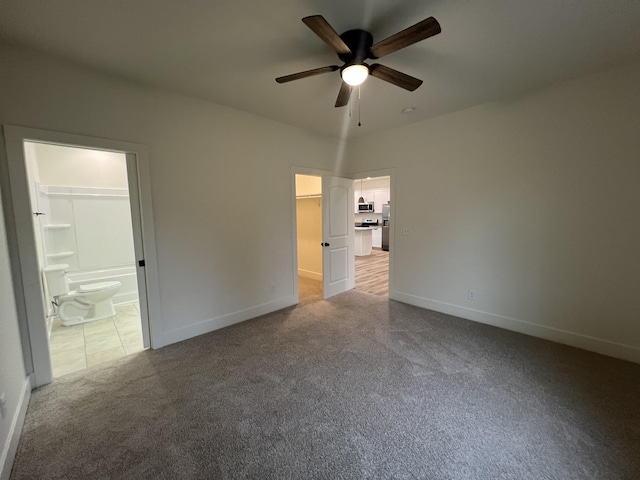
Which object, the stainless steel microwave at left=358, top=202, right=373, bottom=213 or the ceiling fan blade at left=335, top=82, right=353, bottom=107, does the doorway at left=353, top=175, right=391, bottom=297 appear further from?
the ceiling fan blade at left=335, top=82, right=353, bottom=107

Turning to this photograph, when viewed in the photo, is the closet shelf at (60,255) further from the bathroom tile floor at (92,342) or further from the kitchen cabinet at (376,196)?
the kitchen cabinet at (376,196)

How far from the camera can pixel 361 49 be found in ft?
6.11

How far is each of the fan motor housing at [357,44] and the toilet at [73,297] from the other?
401cm

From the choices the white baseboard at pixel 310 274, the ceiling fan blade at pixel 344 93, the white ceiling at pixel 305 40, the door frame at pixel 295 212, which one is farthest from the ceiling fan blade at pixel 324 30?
the white baseboard at pixel 310 274

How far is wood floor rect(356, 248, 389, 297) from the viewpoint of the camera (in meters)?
4.74

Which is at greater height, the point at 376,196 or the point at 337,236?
the point at 376,196

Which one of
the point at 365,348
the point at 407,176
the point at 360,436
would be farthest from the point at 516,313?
the point at 360,436

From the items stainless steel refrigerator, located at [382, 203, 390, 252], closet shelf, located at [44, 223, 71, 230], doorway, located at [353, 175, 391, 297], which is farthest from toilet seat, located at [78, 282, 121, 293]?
stainless steel refrigerator, located at [382, 203, 390, 252]

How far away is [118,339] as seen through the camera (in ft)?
9.86

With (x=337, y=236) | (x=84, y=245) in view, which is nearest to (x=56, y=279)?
(x=84, y=245)

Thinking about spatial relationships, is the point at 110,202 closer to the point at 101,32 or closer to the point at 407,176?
the point at 101,32

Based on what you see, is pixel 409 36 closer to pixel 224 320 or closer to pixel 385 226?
pixel 224 320

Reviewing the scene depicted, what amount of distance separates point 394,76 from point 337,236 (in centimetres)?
273

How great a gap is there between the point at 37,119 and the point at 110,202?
8.77 ft
